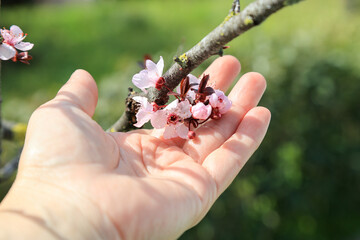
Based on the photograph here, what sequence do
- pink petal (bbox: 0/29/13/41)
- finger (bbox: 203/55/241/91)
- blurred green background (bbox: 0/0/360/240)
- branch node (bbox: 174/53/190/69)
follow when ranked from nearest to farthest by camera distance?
branch node (bbox: 174/53/190/69)
pink petal (bbox: 0/29/13/41)
finger (bbox: 203/55/241/91)
blurred green background (bbox: 0/0/360/240)

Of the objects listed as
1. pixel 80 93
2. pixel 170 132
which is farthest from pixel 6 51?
pixel 170 132

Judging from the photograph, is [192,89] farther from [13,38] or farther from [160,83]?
[13,38]

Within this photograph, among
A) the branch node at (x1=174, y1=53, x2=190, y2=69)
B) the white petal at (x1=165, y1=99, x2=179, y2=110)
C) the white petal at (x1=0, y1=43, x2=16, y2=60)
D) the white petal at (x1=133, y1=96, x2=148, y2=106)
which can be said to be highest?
the white petal at (x1=0, y1=43, x2=16, y2=60)

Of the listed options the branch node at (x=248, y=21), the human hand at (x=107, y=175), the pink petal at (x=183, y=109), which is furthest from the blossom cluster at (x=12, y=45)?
the branch node at (x=248, y=21)

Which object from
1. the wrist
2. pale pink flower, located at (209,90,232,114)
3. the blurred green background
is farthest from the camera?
the blurred green background

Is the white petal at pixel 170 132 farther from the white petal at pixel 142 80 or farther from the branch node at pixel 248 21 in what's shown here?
the branch node at pixel 248 21

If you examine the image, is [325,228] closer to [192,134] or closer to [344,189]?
[344,189]

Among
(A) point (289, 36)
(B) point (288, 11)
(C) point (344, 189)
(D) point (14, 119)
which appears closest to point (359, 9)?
(B) point (288, 11)

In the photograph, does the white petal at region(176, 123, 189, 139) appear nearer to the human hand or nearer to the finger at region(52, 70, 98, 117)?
the human hand

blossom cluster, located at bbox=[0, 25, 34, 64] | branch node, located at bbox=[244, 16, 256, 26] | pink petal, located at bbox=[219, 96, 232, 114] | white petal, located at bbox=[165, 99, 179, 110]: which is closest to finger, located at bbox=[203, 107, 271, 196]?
pink petal, located at bbox=[219, 96, 232, 114]
